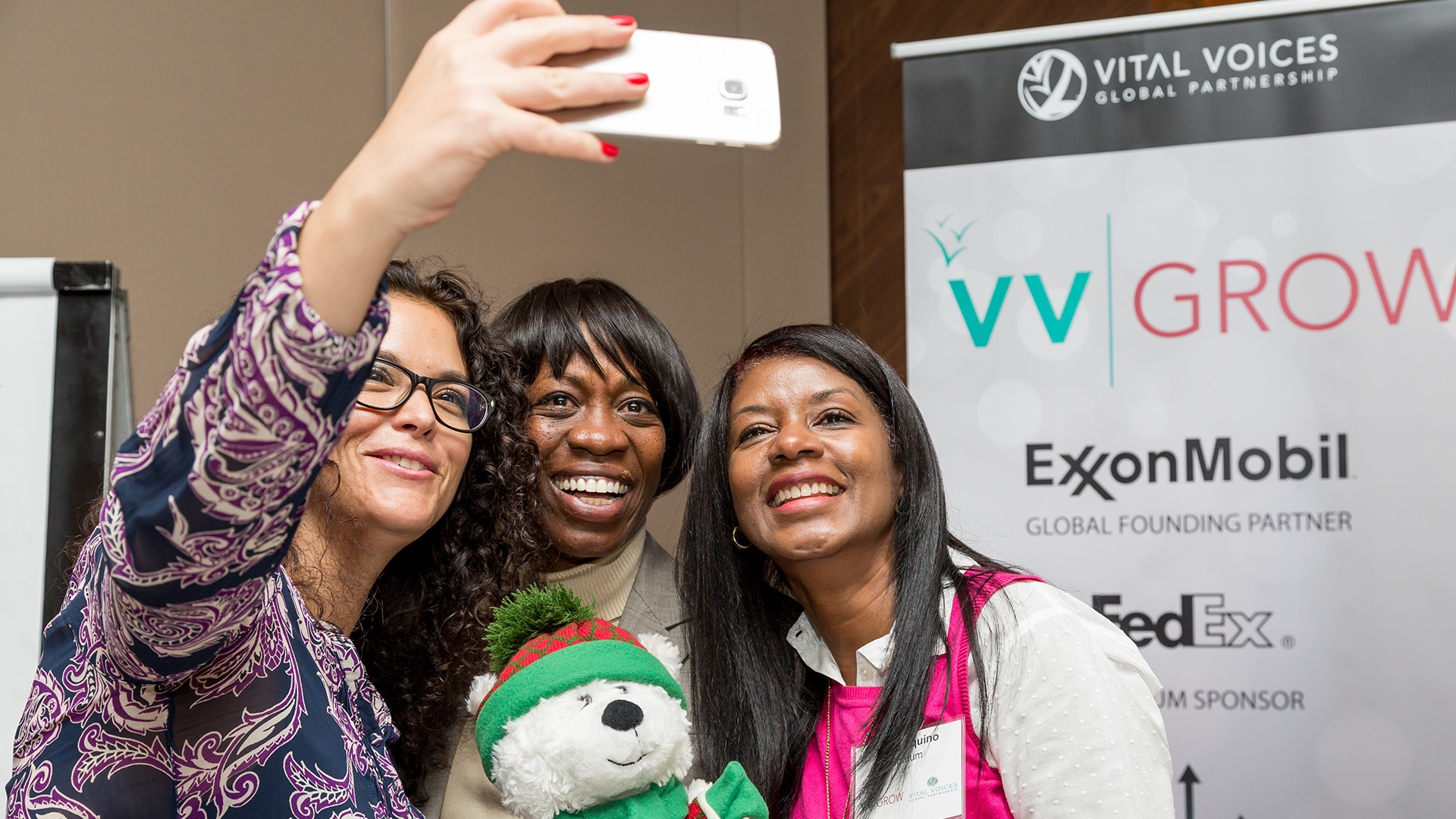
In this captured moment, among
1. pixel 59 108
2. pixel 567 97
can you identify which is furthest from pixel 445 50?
pixel 59 108

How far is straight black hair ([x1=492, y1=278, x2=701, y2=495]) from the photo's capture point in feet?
7.57

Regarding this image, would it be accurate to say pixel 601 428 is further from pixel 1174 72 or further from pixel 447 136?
pixel 1174 72

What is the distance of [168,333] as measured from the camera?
9.25 feet

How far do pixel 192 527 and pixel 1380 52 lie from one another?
3.02m

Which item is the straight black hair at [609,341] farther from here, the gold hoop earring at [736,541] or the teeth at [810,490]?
the teeth at [810,490]

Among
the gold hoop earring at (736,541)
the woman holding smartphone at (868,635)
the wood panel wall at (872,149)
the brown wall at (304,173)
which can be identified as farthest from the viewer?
the wood panel wall at (872,149)

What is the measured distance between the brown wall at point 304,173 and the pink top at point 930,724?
1.82 meters

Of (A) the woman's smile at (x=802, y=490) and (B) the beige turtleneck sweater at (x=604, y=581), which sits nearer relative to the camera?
(A) the woman's smile at (x=802, y=490)

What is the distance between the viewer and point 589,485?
7.49 feet

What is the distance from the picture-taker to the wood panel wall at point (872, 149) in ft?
14.6

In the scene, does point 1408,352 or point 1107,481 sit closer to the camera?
point 1408,352

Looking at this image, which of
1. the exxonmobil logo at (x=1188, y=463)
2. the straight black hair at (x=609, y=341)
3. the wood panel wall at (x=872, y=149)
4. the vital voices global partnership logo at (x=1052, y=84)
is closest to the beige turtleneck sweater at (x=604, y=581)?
the straight black hair at (x=609, y=341)

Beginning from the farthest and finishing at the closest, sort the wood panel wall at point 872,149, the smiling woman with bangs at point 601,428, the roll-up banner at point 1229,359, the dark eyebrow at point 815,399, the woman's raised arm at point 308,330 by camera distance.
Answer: the wood panel wall at point 872,149 < the roll-up banner at point 1229,359 < the smiling woman with bangs at point 601,428 < the dark eyebrow at point 815,399 < the woman's raised arm at point 308,330

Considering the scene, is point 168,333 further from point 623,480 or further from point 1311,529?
point 1311,529
